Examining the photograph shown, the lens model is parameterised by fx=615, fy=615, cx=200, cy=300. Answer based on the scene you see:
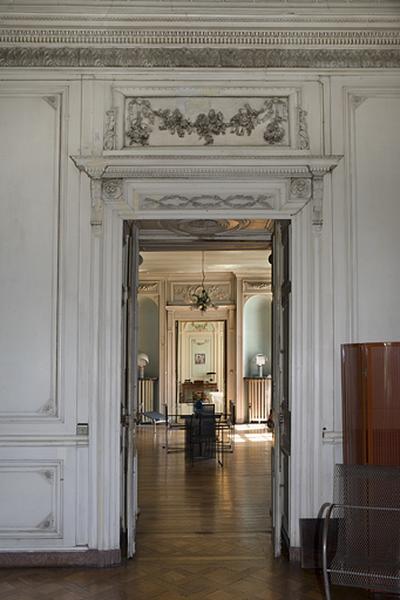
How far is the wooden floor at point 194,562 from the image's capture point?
154 inches

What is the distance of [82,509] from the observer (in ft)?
14.4

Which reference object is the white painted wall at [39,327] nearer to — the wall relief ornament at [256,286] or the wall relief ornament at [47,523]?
the wall relief ornament at [47,523]

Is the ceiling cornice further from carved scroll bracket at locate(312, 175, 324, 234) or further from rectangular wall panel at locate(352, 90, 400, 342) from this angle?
carved scroll bracket at locate(312, 175, 324, 234)

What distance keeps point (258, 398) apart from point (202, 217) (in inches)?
391

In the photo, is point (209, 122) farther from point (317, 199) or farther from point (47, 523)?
point (47, 523)

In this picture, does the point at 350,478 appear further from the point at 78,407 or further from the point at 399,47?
the point at 399,47

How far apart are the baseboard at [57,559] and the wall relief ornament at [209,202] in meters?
2.52

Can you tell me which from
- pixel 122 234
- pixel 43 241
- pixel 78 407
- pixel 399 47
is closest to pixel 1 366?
pixel 78 407

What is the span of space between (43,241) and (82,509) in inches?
76.8

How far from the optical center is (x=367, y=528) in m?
3.57

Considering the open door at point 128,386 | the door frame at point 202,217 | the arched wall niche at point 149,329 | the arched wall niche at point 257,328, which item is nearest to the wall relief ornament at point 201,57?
the door frame at point 202,217

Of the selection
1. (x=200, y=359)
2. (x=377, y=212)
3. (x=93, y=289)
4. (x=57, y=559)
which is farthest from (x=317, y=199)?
(x=200, y=359)

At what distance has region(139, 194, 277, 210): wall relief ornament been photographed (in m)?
4.55

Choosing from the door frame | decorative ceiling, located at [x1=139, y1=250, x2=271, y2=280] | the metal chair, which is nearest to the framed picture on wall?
decorative ceiling, located at [x1=139, y1=250, x2=271, y2=280]
